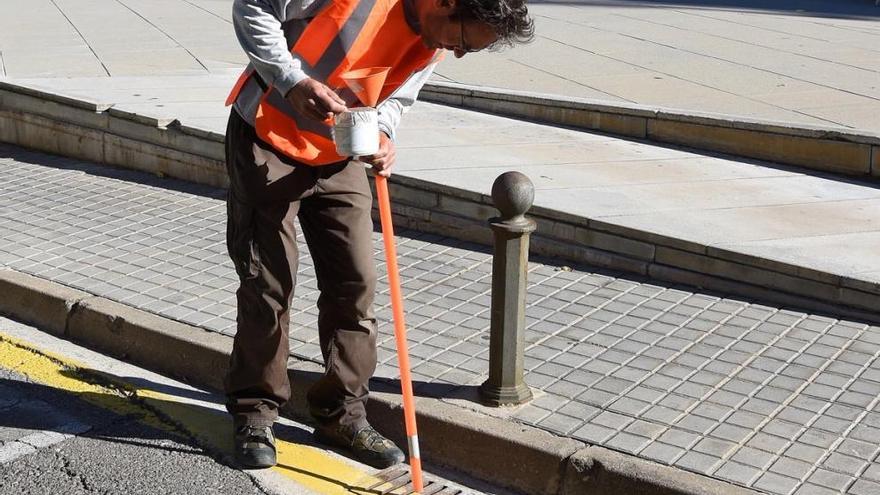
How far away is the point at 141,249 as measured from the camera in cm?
662

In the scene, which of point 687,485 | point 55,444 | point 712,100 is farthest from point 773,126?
point 55,444

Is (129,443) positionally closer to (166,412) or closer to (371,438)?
(166,412)

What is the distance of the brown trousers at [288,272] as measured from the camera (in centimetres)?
423

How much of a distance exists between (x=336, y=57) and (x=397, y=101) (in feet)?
1.24

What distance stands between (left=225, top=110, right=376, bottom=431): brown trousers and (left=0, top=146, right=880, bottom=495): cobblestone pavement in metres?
0.43

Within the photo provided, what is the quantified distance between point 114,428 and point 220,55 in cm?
684

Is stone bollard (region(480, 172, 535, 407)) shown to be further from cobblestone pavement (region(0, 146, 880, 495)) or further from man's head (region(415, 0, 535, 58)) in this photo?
man's head (region(415, 0, 535, 58))

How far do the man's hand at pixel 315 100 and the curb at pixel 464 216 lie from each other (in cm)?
263

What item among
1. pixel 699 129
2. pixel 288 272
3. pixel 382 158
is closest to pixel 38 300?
pixel 288 272

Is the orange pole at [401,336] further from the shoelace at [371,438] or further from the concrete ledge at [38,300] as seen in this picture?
A: the concrete ledge at [38,300]

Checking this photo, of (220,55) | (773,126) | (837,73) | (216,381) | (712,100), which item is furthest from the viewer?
(220,55)

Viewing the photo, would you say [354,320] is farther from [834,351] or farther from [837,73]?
[837,73]

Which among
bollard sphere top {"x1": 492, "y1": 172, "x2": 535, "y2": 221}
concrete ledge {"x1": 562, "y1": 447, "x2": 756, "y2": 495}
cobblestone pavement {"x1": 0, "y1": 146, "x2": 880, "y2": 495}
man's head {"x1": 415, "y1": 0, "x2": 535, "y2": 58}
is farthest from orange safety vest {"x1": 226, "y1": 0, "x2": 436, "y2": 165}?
concrete ledge {"x1": 562, "y1": 447, "x2": 756, "y2": 495}

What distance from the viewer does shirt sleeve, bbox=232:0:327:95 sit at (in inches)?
153
